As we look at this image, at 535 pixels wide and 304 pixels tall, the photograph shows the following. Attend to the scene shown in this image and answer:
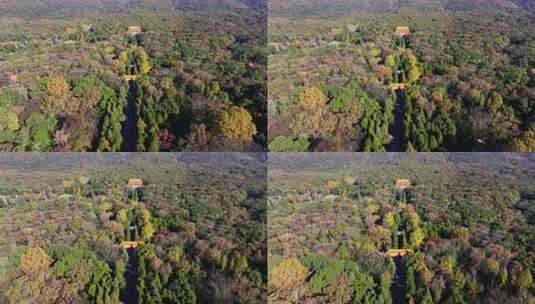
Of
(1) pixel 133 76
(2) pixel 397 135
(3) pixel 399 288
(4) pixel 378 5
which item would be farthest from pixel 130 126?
(3) pixel 399 288

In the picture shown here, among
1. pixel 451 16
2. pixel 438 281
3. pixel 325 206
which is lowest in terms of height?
pixel 438 281

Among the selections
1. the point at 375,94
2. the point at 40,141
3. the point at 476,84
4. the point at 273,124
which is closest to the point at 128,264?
the point at 40,141

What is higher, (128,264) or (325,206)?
(325,206)

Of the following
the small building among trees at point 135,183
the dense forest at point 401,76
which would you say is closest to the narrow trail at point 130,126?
the small building among trees at point 135,183

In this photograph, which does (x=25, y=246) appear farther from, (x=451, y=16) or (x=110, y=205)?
(x=451, y=16)

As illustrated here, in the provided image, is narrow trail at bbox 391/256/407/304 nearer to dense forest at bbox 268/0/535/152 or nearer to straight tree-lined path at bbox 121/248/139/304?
dense forest at bbox 268/0/535/152

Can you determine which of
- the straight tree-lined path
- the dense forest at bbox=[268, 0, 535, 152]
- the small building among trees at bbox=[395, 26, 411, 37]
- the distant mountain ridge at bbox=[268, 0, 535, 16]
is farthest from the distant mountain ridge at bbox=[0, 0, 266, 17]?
the straight tree-lined path

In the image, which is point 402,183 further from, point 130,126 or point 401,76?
point 130,126
